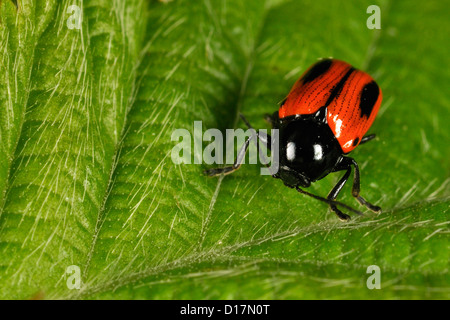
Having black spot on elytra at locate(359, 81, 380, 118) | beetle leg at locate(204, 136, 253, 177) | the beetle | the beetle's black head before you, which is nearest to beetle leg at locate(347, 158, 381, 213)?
the beetle

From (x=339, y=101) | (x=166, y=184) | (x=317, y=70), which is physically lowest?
(x=166, y=184)

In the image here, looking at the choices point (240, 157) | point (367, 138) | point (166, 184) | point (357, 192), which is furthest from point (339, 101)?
point (166, 184)

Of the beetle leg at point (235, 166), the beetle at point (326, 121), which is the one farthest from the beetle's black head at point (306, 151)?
the beetle leg at point (235, 166)

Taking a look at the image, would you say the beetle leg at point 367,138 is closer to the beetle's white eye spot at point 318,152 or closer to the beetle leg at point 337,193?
the beetle leg at point 337,193

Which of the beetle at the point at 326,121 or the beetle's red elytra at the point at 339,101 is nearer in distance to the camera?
the beetle at the point at 326,121

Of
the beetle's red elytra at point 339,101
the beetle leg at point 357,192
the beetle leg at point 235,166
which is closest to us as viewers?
the beetle leg at point 235,166

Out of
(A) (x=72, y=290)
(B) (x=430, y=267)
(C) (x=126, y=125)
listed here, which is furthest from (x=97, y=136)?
(B) (x=430, y=267)

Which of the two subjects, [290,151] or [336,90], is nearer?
[290,151]

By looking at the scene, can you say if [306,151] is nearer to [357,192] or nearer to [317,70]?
[357,192]
